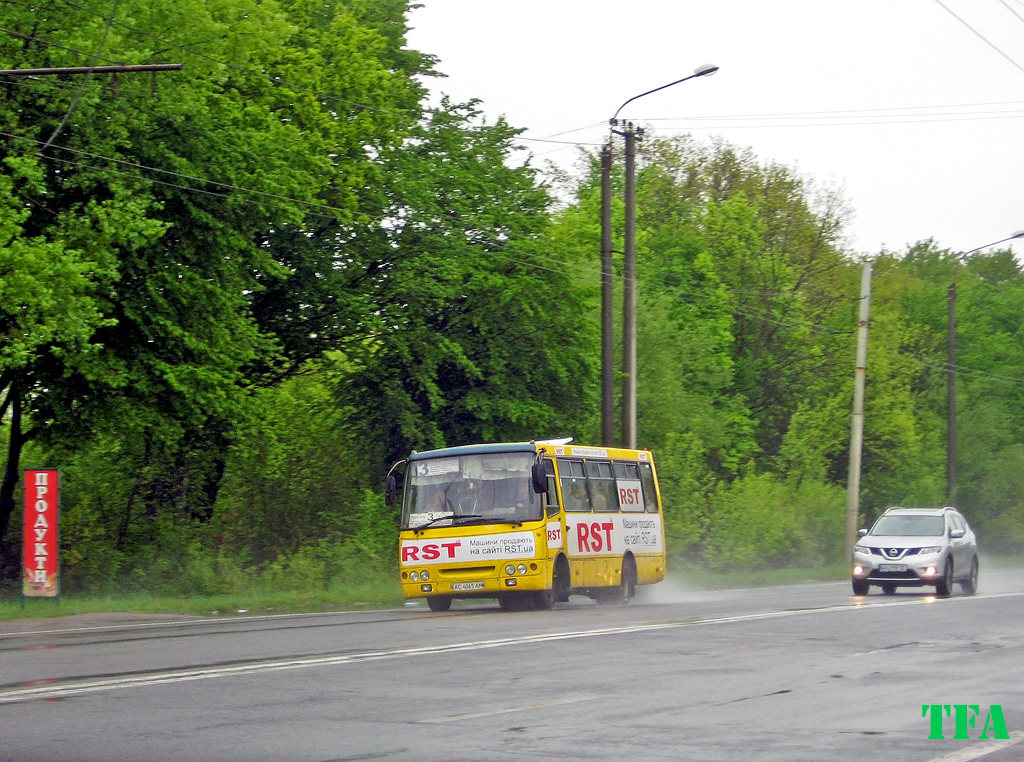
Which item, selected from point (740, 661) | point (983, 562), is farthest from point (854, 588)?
point (983, 562)

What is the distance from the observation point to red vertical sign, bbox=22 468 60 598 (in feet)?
76.0

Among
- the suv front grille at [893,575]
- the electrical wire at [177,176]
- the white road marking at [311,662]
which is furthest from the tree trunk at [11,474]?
the suv front grille at [893,575]

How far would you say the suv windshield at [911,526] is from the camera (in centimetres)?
2706

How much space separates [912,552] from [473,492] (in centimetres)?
867

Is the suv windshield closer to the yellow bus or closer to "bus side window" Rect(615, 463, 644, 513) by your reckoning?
"bus side window" Rect(615, 463, 644, 513)

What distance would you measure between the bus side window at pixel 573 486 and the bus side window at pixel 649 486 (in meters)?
3.84

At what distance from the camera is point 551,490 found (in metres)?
23.6

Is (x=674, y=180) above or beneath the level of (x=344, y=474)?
above

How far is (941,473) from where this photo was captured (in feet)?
202

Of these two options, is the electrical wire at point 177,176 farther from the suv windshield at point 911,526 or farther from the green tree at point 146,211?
the suv windshield at point 911,526

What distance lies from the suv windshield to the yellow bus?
5.86 m

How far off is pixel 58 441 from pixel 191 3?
898 centimetres

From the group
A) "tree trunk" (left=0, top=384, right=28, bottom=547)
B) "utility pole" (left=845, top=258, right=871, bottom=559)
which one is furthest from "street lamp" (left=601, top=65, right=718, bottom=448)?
"tree trunk" (left=0, top=384, right=28, bottom=547)

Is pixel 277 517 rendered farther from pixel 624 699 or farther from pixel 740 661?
pixel 624 699
